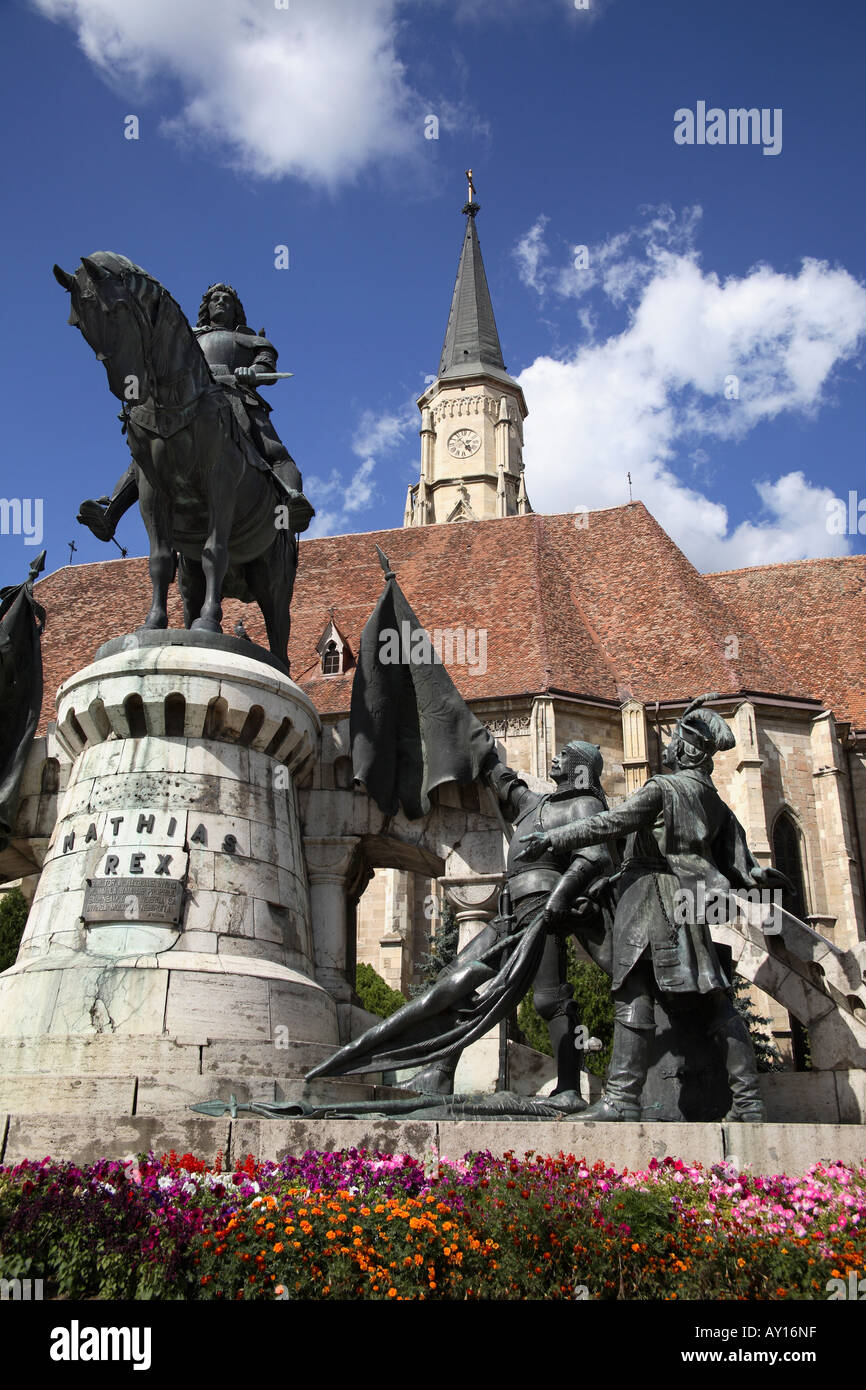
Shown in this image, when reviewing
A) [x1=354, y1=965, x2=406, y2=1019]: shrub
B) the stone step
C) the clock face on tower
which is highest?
the clock face on tower

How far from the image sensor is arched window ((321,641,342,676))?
26.2 metres

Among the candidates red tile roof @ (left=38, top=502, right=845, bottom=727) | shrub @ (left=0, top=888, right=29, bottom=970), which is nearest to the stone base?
shrub @ (left=0, top=888, right=29, bottom=970)

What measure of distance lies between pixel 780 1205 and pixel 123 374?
24.6ft

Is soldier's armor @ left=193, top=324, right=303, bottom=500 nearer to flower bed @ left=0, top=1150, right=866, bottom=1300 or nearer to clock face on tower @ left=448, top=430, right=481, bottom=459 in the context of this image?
flower bed @ left=0, top=1150, right=866, bottom=1300

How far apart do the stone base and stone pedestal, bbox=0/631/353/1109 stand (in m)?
0.92

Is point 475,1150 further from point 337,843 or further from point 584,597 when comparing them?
point 584,597

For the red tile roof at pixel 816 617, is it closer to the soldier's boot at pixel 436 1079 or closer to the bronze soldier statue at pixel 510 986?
the bronze soldier statue at pixel 510 986

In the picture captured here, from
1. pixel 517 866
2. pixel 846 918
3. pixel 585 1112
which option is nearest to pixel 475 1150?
pixel 585 1112

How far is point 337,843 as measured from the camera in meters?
10.3

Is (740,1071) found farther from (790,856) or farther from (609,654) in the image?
(609,654)

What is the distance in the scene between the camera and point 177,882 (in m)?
8.33

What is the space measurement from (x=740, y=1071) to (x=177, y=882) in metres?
4.24

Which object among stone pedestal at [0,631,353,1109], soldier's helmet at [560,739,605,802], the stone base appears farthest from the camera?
soldier's helmet at [560,739,605,802]
